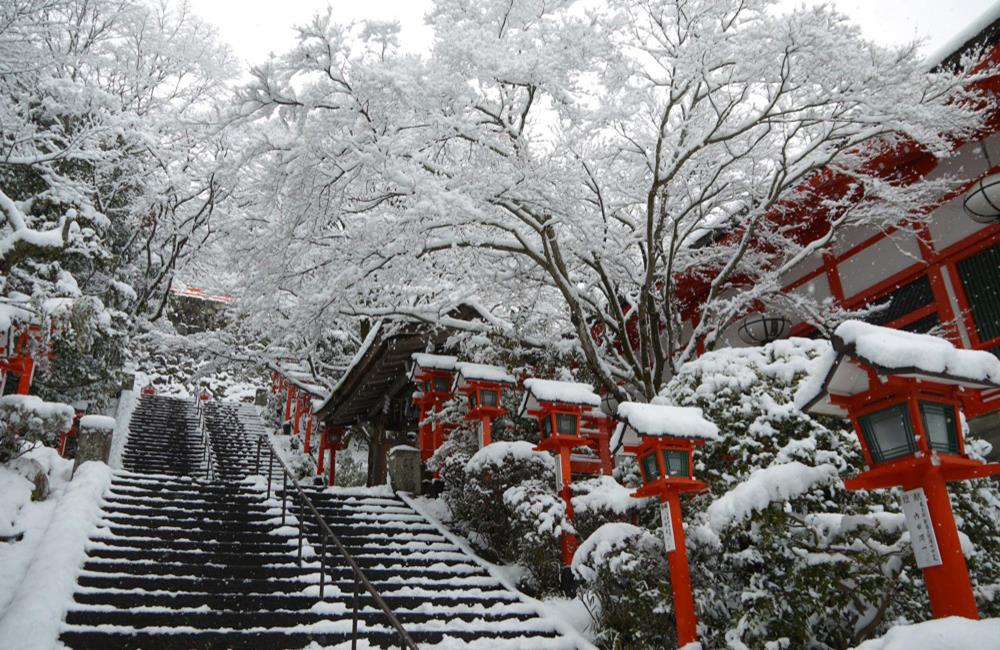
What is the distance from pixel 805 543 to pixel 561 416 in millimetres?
3856

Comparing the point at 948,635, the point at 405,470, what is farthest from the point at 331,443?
the point at 948,635

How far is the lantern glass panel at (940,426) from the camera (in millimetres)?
4059

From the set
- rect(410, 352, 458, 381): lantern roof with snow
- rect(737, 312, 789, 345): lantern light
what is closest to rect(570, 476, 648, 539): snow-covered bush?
rect(737, 312, 789, 345): lantern light

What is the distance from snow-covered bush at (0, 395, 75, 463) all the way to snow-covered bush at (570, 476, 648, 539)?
7449mm

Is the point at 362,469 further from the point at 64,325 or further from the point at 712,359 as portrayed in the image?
the point at 712,359

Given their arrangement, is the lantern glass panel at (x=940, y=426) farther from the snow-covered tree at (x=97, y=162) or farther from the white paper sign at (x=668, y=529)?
the snow-covered tree at (x=97, y=162)

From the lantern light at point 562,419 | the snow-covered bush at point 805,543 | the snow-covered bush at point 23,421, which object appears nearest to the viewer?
the snow-covered bush at point 805,543

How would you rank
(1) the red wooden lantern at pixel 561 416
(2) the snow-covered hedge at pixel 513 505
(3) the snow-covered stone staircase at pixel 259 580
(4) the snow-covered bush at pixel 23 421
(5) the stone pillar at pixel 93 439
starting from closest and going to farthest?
(3) the snow-covered stone staircase at pixel 259 580, (2) the snow-covered hedge at pixel 513 505, (1) the red wooden lantern at pixel 561 416, (4) the snow-covered bush at pixel 23 421, (5) the stone pillar at pixel 93 439

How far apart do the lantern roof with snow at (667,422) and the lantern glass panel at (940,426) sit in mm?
2260

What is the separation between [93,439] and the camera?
11742mm

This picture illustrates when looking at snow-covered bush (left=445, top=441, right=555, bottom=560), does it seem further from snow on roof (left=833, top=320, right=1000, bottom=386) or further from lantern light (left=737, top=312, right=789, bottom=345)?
snow on roof (left=833, top=320, right=1000, bottom=386)

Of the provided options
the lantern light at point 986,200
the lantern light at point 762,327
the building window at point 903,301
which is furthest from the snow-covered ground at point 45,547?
the building window at point 903,301

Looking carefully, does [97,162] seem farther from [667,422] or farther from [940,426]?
[940,426]

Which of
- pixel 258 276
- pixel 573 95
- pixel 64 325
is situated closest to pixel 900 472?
Result: pixel 573 95
